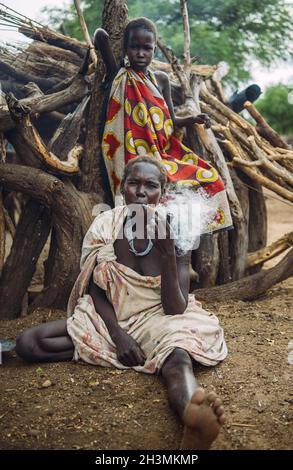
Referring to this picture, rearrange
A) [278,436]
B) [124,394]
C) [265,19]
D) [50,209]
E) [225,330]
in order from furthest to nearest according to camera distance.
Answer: [265,19] < [50,209] < [225,330] < [124,394] < [278,436]

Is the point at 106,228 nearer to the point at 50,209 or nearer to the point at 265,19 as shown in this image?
the point at 50,209

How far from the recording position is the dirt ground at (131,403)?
6.54ft

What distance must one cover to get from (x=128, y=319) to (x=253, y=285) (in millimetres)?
1716

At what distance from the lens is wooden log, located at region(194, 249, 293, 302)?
4059 millimetres

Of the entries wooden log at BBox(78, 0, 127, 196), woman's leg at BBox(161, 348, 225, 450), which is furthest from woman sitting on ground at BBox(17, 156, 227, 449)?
wooden log at BBox(78, 0, 127, 196)

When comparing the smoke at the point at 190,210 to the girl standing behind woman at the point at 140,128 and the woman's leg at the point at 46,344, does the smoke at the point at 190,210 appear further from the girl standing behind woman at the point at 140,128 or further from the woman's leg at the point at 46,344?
the woman's leg at the point at 46,344

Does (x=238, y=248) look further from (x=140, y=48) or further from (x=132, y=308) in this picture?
(x=132, y=308)

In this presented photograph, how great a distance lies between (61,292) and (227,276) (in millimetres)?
1444

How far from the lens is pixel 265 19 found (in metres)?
10.9

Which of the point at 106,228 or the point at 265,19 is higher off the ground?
the point at 265,19

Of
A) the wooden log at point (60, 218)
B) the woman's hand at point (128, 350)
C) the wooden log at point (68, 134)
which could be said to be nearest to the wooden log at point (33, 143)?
the wooden log at point (60, 218)

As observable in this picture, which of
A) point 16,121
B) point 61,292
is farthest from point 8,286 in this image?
point 16,121

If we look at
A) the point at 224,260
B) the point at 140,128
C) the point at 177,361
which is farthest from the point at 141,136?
the point at 177,361

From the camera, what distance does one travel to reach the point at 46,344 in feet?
8.91
